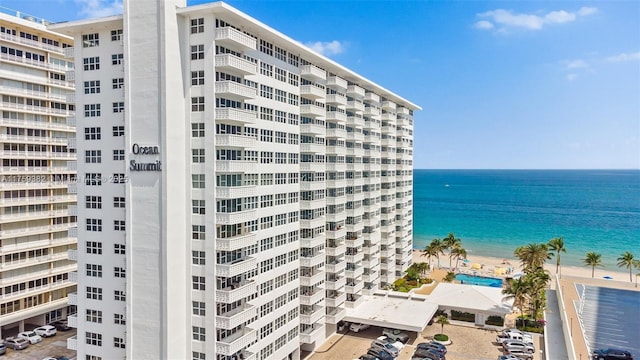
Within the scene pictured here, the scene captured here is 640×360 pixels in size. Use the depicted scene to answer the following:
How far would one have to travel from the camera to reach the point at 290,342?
49219 mm

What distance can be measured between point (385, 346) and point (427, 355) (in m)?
5.07

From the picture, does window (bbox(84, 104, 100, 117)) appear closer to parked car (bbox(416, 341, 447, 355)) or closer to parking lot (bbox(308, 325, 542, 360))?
parking lot (bbox(308, 325, 542, 360))

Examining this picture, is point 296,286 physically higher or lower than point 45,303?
higher

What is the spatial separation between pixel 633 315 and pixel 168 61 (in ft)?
239

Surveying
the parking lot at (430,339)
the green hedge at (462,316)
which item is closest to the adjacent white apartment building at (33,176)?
the parking lot at (430,339)

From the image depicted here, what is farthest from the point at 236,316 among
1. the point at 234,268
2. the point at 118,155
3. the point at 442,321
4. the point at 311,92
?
the point at 442,321

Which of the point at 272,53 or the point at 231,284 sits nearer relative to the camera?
the point at 231,284

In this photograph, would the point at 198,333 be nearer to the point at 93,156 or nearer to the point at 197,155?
the point at 197,155

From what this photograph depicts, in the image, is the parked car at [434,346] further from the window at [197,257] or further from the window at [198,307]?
the window at [197,257]

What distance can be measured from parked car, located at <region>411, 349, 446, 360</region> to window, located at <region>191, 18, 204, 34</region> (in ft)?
139

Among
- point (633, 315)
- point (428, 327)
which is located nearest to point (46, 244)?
point (428, 327)

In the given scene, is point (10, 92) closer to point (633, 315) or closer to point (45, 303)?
point (45, 303)

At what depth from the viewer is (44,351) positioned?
53.2m

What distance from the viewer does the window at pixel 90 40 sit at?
4119 cm
